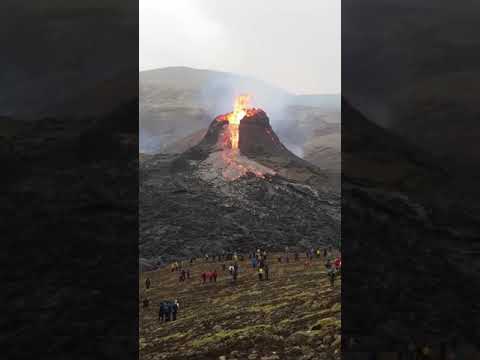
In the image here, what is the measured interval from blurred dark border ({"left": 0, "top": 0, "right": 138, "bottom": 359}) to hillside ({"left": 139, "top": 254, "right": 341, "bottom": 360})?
9362 mm

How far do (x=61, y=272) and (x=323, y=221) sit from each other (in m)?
47.9

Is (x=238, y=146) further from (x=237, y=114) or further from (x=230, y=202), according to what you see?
(x=230, y=202)

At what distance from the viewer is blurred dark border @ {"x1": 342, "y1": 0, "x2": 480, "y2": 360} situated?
20.4ft

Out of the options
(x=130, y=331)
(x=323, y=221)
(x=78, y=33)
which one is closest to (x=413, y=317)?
(x=130, y=331)

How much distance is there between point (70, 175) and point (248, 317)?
2036 cm

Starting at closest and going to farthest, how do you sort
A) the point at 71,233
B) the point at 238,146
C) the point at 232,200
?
the point at 71,233 < the point at 232,200 < the point at 238,146

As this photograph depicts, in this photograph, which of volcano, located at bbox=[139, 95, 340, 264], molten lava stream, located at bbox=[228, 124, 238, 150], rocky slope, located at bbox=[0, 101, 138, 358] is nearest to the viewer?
rocky slope, located at bbox=[0, 101, 138, 358]

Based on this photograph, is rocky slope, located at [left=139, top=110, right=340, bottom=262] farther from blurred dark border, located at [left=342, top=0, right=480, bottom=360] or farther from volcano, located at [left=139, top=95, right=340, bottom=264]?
blurred dark border, located at [left=342, top=0, right=480, bottom=360]

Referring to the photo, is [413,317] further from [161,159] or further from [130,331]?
[161,159]

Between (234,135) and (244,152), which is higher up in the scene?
(234,135)

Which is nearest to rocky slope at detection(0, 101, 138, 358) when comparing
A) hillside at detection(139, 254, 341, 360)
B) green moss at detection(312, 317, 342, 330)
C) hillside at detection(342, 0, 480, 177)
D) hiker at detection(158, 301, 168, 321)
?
hillside at detection(342, 0, 480, 177)

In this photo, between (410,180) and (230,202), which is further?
(230,202)

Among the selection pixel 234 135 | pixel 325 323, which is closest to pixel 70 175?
pixel 325 323

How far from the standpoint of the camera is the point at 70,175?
6215 millimetres
